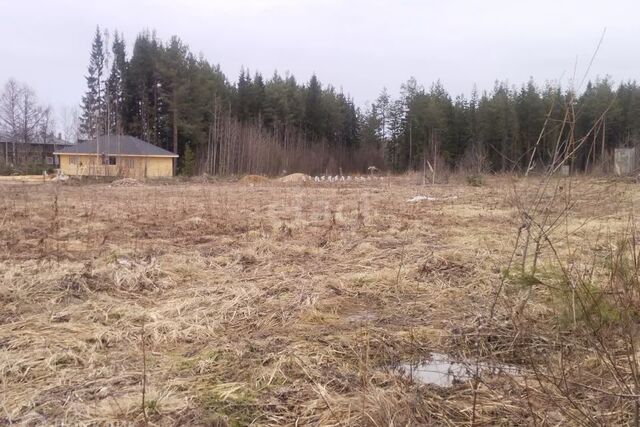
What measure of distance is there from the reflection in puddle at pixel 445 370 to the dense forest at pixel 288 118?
33875 mm

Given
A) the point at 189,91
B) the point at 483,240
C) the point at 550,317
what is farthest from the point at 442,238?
the point at 189,91

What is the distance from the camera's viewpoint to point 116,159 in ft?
113

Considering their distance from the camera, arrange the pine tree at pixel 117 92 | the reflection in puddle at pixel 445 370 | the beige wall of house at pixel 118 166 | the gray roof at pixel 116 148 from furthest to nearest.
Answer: the pine tree at pixel 117 92 < the gray roof at pixel 116 148 < the beige wall of house at pixel 118 166 < the reflection in puddle at pixel 445 370

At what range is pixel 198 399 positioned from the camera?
243cm

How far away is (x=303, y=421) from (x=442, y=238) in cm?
550

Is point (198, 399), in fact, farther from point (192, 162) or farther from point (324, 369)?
point (192, 162)

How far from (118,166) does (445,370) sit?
109ft

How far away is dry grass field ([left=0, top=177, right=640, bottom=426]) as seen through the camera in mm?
2246

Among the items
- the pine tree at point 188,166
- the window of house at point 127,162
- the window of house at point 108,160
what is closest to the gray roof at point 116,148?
the window of house at point 108,160

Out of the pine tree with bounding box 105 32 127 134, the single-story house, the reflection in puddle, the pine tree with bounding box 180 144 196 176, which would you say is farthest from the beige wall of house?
the reflection in puddle

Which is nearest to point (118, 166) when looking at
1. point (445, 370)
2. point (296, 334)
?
point (296, 334)

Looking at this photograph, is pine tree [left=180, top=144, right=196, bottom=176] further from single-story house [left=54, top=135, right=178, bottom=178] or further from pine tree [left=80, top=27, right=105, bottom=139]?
pine tree [left=80, top=27, right=105, bottom=139]

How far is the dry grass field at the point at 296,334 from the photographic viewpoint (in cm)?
225

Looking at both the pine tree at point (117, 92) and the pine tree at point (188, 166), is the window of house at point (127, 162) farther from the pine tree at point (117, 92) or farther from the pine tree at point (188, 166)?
the pine tree at point (117, 92)
